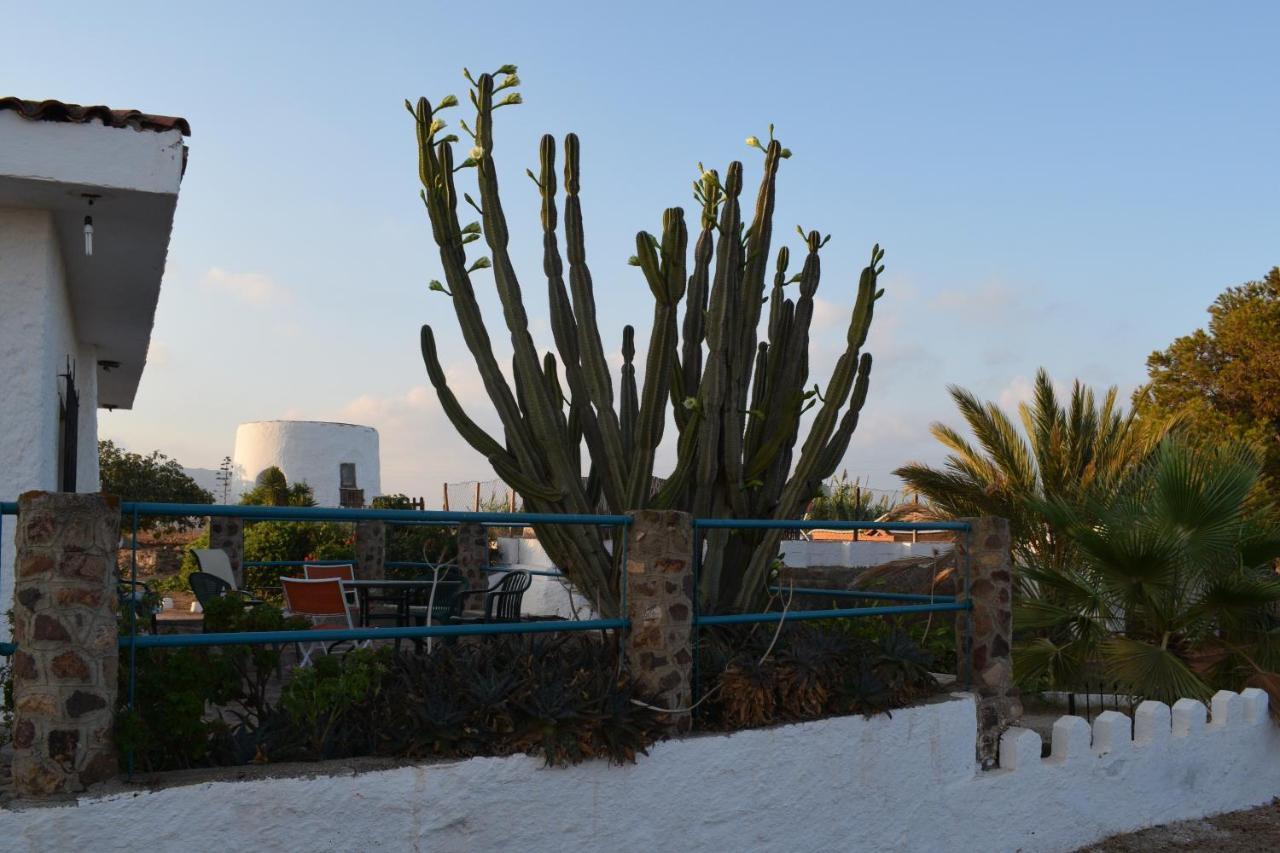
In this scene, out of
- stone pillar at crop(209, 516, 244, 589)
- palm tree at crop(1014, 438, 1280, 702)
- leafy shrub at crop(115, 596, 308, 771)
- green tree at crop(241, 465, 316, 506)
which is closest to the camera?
leafy shrub at crop(115, 596, 308, 771)

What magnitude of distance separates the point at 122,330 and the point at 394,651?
5.22 meters

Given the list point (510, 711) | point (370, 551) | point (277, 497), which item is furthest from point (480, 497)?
point (510, 711)

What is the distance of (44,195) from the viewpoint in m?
6.19

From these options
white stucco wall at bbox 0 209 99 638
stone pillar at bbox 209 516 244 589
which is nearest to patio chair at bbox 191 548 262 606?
white stucco wall at bbox 0 209 99 638

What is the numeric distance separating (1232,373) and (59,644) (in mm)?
20340

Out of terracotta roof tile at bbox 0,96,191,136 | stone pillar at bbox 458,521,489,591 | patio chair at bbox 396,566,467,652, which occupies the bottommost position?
patio chair at bbox 396,566,467,652

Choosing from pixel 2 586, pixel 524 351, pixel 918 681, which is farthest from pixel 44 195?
pixel 918 681

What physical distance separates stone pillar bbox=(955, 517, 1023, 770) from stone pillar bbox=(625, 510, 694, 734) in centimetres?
220

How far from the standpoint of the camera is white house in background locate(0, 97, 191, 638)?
5.96 m

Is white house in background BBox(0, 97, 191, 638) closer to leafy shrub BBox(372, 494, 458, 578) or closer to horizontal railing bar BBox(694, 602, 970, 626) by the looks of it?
horizontal railing bar BBox(694, 602, 970, 626)

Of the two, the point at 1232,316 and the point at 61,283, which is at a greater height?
the point at 1232,316

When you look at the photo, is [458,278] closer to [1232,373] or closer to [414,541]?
[414,541]

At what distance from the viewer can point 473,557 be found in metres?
11.3

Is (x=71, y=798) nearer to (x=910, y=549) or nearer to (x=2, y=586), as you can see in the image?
(x=2, y=586)
